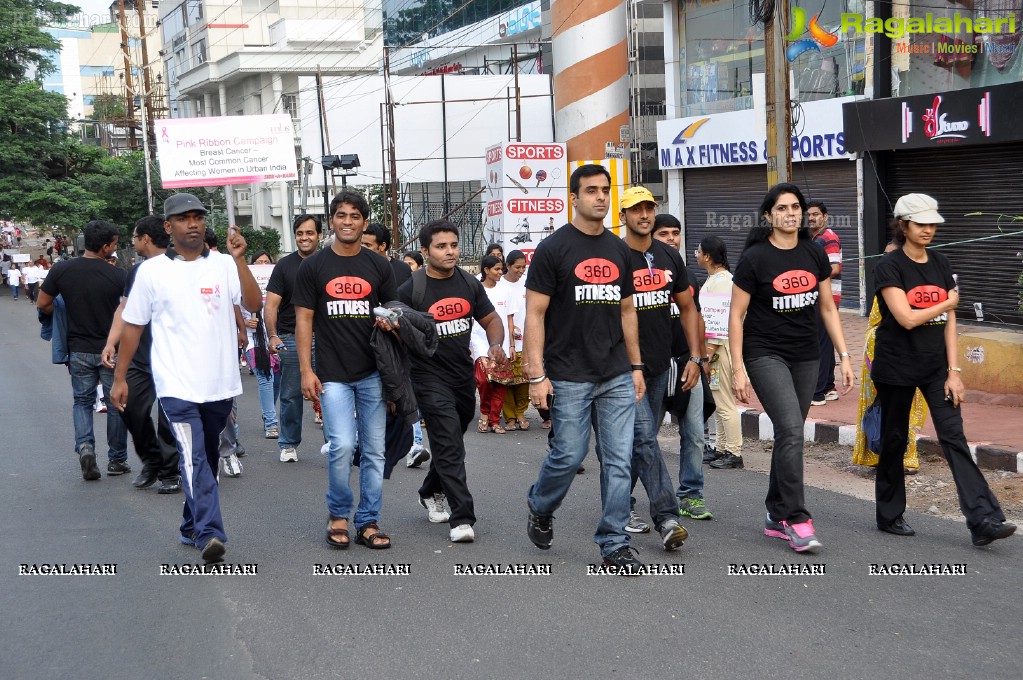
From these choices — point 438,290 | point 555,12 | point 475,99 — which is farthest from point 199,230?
point 475,99

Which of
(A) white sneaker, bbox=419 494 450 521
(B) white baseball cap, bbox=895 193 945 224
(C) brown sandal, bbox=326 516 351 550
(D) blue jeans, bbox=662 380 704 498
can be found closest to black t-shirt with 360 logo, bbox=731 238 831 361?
(B) white baseball cap, bbox=895 193 945 224

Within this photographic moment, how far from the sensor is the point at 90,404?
8.70 m

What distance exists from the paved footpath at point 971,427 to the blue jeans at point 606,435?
3.70m

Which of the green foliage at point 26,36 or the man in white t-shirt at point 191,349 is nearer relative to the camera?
the man in white t-shirt at point 191,349

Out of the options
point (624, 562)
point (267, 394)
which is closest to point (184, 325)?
point (624, 562)

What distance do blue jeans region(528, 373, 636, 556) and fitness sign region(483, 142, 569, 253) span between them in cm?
1250

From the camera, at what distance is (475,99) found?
32.1 m

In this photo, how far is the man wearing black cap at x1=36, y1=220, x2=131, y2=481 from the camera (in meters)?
8.47

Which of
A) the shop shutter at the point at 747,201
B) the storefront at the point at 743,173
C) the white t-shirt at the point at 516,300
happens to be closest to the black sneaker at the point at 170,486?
the white t-shirt at the point at 516,300

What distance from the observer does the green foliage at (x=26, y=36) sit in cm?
4500

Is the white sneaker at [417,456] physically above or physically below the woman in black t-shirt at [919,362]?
below

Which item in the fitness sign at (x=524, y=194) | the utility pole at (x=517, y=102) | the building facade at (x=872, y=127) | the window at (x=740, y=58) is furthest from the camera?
the utility pole at (x=517, y=102)

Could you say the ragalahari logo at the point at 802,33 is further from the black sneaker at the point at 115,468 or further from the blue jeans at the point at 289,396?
the black sneaker at the point at 115,468

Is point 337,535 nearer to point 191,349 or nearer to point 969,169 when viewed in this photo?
point 191,349
